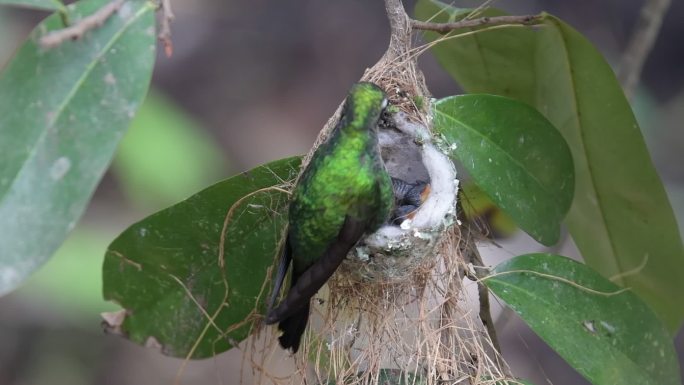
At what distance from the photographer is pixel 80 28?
1394mm

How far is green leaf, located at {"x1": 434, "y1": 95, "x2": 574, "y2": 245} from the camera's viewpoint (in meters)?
1.87

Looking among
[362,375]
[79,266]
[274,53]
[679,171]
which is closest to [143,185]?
[79,266]

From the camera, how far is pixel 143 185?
8.50 feet

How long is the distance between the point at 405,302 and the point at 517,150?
42 cm

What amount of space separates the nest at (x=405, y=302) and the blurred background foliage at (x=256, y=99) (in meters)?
1.30

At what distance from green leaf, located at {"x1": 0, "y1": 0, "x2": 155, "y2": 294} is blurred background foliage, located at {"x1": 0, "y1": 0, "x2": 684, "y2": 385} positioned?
1.72m

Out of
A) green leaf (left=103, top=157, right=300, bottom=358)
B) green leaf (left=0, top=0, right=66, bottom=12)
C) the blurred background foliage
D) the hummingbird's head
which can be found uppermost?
green leaf (left=0, top=0, right=66, bottom=12)

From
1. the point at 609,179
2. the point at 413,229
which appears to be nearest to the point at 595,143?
the point at 609,179

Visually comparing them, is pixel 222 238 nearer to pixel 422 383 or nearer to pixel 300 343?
pixel 300 343

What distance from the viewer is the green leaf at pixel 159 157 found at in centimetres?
252

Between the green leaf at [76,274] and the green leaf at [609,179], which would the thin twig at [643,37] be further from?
the green leaf at [76,274]

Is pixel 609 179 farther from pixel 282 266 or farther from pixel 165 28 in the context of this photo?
pixel 165 28

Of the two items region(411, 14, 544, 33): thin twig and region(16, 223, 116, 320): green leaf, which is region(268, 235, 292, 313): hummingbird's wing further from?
region(16, 223, 116, 320): green leaf

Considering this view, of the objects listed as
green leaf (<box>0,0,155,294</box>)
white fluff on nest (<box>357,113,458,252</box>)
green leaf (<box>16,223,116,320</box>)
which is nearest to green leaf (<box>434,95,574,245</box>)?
white fluff on nest (<box>357,113,458,252</box>)
